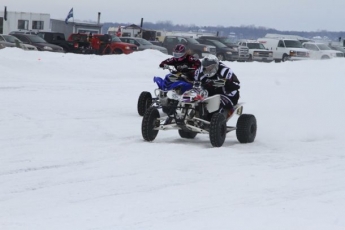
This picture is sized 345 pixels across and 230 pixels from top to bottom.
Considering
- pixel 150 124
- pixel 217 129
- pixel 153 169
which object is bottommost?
pixel 153 169

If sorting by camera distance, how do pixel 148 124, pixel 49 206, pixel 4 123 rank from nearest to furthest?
1. pixel 49 206
2. pixel 148 124
3. pixel 4 123

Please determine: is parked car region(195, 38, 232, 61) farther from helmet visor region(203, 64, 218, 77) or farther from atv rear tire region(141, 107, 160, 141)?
atv rear tire region(141, 107, 160, 141)

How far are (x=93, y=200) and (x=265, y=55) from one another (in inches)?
1566

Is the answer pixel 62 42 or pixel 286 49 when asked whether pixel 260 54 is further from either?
pixel 62 42

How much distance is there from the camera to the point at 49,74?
23219 millimetres

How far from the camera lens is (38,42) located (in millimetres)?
36625

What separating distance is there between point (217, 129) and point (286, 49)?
118 ft

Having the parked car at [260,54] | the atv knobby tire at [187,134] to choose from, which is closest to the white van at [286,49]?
the parked car at [260,54]

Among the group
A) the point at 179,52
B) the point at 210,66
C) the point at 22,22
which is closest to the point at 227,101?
the point at 210,66

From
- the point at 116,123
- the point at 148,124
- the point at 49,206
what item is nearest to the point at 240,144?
the point at 148,124

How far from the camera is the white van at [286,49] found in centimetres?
4341

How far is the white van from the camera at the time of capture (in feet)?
142

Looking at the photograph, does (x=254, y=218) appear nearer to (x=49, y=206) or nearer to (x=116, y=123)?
(x=49, y=206)

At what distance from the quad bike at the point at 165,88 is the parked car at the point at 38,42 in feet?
71.3
